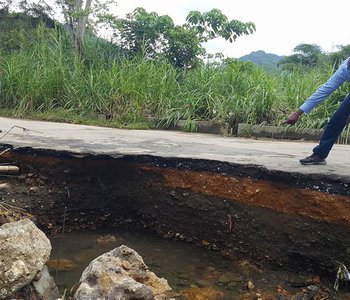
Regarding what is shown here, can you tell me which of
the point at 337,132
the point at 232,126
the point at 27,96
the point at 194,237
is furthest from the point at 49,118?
the point at 337,132

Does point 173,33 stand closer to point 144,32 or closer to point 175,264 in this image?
point 144,32

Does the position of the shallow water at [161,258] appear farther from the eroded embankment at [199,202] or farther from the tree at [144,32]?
the tree at [144,32]

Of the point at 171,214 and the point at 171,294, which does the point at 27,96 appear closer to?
the point at 171,214

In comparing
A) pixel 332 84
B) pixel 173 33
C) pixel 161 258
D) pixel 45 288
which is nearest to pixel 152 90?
pixel 173 33

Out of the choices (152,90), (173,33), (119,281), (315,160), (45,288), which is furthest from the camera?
(173,33)

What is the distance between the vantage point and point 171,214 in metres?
3.89

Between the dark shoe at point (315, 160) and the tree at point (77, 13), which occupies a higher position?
the tree at point (77, 13)

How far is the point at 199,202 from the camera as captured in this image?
3744 mm

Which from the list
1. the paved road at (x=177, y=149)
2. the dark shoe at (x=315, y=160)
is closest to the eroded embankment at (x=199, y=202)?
the paved road at (x=177, y=149)

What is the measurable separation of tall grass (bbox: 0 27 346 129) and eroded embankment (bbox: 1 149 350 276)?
9.18ft

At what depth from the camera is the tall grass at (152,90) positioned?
21.5 ft

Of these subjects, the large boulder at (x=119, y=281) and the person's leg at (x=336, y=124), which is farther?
the person's leg at (x=336, y=124)

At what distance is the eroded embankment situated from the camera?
3109mm

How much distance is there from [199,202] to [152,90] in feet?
12.9
